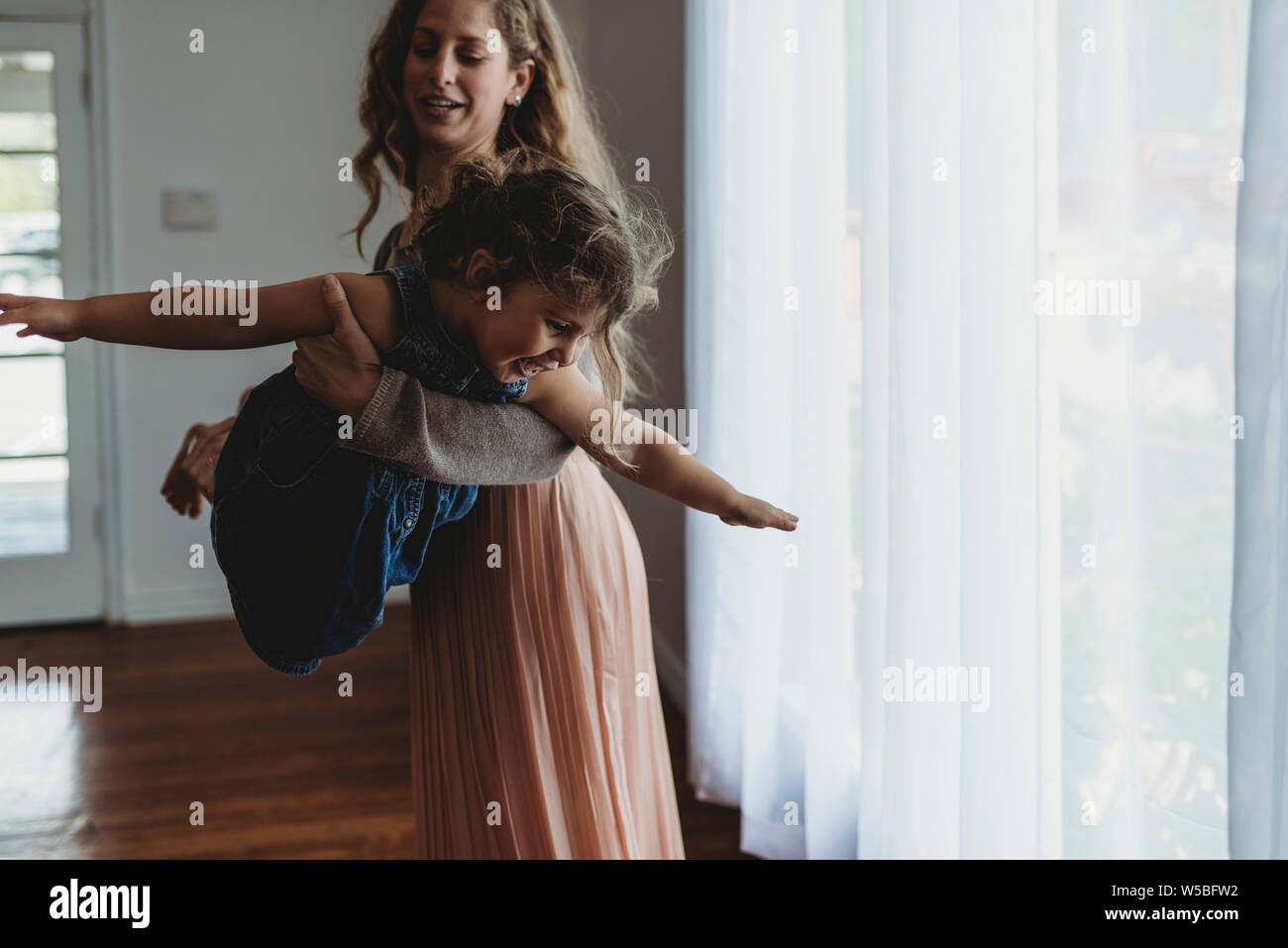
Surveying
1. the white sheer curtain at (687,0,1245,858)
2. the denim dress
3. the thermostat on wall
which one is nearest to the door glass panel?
the thermostat on wall

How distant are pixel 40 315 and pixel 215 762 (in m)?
2.17

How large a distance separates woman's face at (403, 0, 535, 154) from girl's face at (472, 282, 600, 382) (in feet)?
0.97

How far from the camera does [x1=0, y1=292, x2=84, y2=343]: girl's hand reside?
73 cm

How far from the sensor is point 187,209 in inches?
142

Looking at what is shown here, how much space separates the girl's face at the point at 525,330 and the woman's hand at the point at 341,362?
9 cm

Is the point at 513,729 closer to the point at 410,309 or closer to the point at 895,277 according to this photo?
the point at 410,309

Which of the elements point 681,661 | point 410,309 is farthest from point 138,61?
point 410,309

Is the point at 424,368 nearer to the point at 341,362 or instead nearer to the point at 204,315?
the point at 341,362

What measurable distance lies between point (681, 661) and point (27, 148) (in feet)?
8.89

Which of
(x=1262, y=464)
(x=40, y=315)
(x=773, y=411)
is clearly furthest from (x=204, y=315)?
(x=773, y=411)

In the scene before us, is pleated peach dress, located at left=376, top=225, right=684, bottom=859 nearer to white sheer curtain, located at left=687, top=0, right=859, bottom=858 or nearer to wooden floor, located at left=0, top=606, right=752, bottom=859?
white sheer curtain, located at left=687, top=0, right=859, bottom=858

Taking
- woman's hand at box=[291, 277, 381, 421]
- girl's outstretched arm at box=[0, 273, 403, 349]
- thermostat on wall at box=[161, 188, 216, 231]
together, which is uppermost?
thermostat on wall at box=[161, 188, 216, 231]

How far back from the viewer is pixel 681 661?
114 inches

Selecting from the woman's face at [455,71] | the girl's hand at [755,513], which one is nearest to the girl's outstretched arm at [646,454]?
the girl's hand at [755,513]
